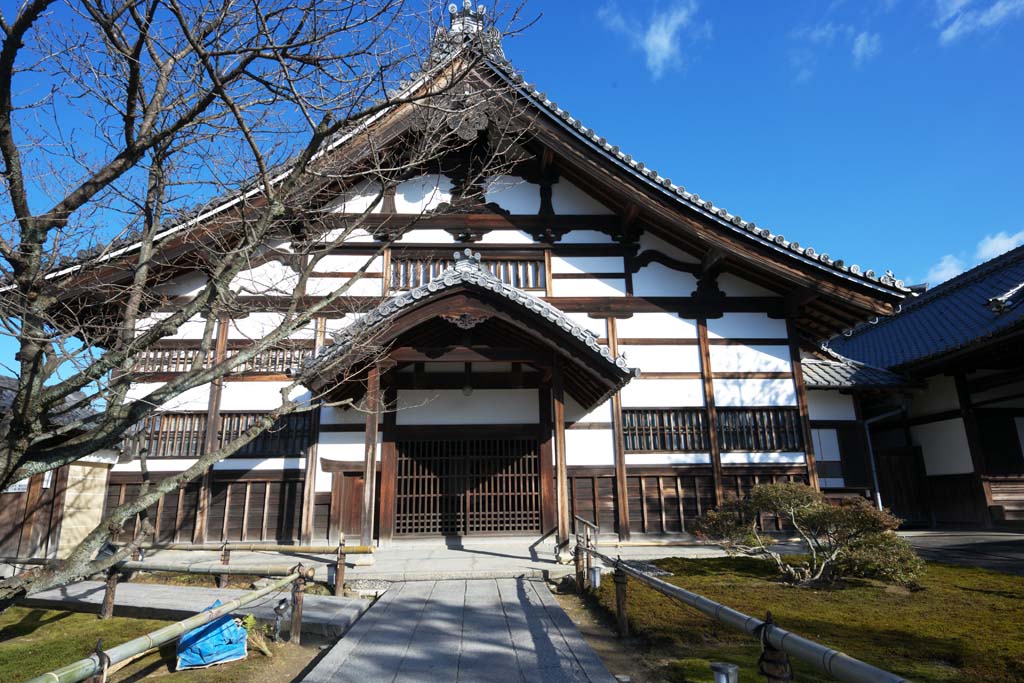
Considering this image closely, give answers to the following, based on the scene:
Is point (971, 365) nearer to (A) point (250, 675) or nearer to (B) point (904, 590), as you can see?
(B) point (904, 590)

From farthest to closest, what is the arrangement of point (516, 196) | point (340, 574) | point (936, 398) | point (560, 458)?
point (936, 398) → point (516, 196) → point (560, 458) → point (340, 574)

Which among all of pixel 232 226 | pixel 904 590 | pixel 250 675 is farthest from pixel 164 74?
pixel 904 590

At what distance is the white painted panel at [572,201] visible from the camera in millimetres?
12758

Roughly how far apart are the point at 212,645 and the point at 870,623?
235 inches

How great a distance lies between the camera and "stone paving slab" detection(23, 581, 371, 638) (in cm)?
586

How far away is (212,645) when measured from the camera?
16.6ft

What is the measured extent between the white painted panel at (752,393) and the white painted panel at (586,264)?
125 inches

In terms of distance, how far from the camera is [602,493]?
11234 mm

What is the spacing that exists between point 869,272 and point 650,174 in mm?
4423

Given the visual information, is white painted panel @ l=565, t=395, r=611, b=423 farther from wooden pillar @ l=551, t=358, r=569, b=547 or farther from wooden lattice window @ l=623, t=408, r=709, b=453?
wooden pillar @ l=551, t=358, r=569, b=547

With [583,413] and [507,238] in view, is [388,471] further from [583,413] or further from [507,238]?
[507,238]

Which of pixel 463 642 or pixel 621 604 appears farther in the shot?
pixel 621 604

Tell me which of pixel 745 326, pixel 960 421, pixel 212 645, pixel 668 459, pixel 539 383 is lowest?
pixel 212 645

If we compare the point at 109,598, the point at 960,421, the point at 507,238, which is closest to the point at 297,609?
the point at 109,598
